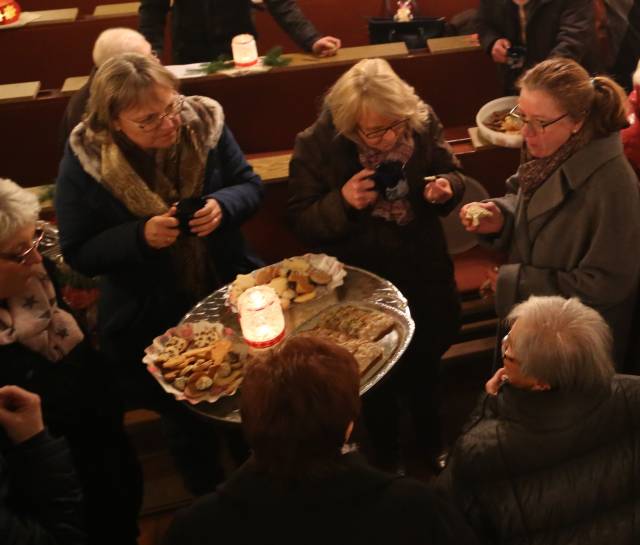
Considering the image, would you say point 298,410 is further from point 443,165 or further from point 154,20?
point 154,20

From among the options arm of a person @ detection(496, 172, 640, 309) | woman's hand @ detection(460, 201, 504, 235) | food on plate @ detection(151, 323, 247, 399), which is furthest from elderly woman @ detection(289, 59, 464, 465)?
food on plate @ detection(151, 323, 247, 399)

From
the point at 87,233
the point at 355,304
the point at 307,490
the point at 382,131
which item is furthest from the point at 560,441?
the point at 87,233

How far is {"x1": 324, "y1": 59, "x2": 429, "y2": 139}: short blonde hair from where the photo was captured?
273cm

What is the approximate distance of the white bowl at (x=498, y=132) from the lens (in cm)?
374

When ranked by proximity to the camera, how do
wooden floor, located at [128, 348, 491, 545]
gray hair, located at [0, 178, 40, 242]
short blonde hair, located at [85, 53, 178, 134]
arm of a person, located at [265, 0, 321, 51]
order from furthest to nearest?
arm of a person, located at [265, 0, 321, 51]
wooden floor, located at [128, 348, 491, 545]
short blonde hair, located at [85, 53, 178, 134]
gray hair, located at [0, 178, 40, 242]

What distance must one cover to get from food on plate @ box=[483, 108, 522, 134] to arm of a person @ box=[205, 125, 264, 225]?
1521 millimetres

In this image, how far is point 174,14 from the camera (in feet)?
15.5

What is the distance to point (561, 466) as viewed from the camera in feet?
6.55

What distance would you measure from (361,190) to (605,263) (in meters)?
0.97

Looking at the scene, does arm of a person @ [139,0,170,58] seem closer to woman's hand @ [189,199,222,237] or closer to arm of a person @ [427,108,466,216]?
woman's hand @ [189,199,222,237]

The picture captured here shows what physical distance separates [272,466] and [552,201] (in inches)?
64.1

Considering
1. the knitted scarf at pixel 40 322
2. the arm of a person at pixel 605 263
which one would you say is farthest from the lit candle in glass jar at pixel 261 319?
the arm of a person at pixel 605 263

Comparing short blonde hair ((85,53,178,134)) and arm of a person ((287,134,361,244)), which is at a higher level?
short blonde hair ((85,53,178,134))

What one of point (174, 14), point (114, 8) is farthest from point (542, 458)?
point (114, 8)
